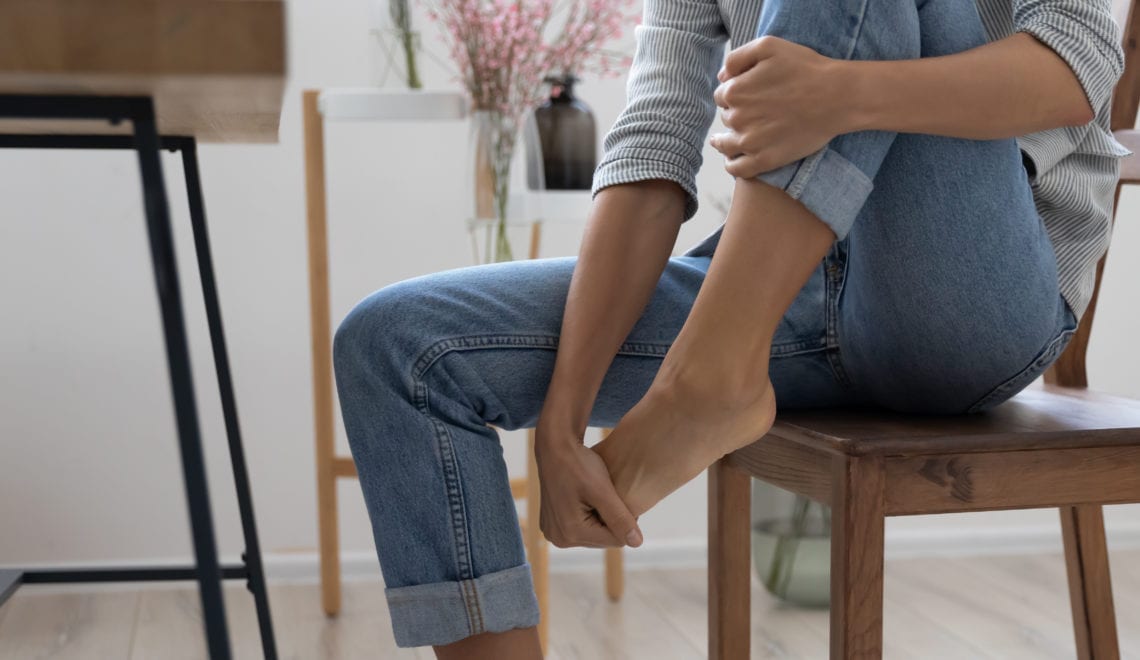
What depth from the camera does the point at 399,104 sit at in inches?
62.6

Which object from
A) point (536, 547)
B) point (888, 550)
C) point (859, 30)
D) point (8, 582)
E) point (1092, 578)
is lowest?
point (888, 550)

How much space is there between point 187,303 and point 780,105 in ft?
4.41

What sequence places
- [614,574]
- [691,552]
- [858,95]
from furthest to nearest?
[691,552]
[614,574]
[858,95]

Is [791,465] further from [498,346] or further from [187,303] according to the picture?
[187,303]

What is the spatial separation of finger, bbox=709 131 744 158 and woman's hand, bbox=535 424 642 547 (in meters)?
0.22

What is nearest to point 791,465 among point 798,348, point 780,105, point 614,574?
point 798,348

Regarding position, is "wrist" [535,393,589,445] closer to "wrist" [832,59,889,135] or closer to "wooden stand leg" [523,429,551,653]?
"wrist" [832,59,889,135]

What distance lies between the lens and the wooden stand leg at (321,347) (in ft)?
5.56

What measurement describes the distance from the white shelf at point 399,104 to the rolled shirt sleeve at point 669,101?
0.66 meters

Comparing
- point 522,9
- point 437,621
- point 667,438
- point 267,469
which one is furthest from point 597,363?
point 267,469

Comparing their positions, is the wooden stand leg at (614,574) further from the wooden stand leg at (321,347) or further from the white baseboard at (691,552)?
the wooden stand leg at (321,347)

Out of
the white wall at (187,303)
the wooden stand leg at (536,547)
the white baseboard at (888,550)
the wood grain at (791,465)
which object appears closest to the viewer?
the wood grain at (791,465)

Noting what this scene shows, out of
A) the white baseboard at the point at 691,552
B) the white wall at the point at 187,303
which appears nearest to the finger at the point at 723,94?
the white wall at the point at 187,303

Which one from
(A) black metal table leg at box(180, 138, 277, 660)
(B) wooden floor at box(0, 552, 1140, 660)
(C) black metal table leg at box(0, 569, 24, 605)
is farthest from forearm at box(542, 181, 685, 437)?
(B) wooden floor at box(0, 552, 1140, 660)
